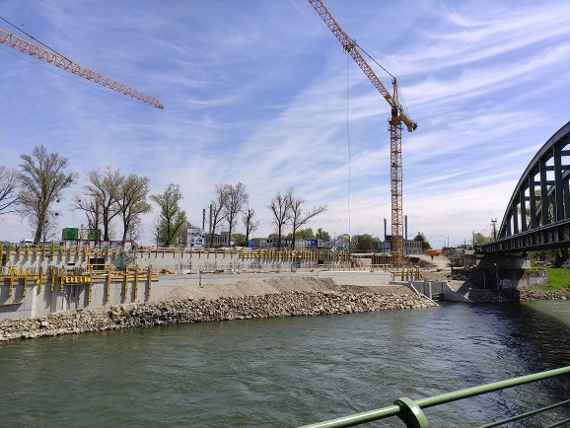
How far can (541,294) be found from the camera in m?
73.6

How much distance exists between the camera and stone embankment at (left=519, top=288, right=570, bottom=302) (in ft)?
238

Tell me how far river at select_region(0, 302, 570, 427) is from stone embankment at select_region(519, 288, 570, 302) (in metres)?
38.7

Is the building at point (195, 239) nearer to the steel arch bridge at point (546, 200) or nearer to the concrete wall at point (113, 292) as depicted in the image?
the concrete wall at point (113, 292)

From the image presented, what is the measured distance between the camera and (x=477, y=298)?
221 feet

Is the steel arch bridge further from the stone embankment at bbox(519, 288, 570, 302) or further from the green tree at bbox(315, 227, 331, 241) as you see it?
the green tree at bbox(315, 227, 331, 241)

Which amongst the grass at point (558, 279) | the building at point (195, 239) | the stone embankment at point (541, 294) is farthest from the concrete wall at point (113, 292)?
the grass at point (558, 279)

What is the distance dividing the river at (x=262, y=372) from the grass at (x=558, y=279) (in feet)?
155

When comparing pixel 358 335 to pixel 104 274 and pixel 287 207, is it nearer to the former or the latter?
pixel 104 274

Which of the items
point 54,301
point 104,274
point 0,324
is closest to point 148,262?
point 104,274

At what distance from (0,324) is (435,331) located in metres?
36.0

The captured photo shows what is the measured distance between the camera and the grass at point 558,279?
7731 centimetres

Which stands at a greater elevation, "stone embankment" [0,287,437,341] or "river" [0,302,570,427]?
"stone embankment" [0,287,437,341]

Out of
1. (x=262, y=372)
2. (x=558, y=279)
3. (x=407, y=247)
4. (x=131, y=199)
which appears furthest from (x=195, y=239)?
(x=407, y=247)

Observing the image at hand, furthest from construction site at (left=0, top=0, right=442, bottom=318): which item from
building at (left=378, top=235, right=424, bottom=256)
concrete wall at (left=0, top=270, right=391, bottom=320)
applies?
building at (left=378, top=235, right=424, bottom=256)
